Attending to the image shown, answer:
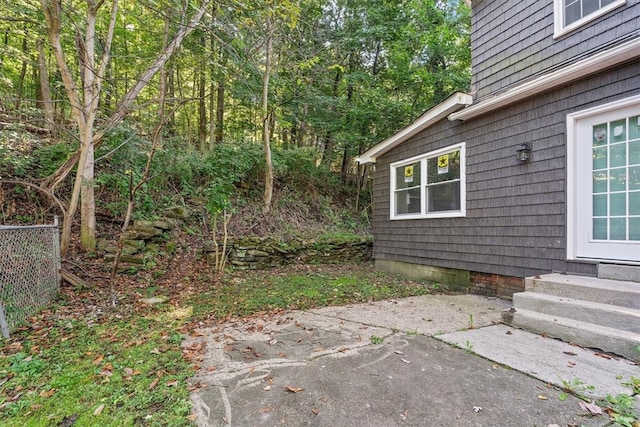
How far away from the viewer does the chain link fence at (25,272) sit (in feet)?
10.5

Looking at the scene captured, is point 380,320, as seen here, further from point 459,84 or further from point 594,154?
point 459,84

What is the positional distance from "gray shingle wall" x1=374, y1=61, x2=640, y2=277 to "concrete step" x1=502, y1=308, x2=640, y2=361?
1.07 meters

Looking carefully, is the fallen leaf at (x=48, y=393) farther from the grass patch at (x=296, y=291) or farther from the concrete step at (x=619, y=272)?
the concrete step at (x=619, y=272)

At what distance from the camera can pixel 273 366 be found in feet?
8.21

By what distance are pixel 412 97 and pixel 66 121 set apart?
1143 cm

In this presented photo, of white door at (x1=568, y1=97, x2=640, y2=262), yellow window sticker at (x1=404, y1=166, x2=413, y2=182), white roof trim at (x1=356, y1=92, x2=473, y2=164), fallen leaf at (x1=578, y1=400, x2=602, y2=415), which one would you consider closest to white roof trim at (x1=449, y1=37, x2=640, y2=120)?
white roof trim at (x1=356, y1=92, x2=473, y2=164)

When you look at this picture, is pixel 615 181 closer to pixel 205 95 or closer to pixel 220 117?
pixel 205 95

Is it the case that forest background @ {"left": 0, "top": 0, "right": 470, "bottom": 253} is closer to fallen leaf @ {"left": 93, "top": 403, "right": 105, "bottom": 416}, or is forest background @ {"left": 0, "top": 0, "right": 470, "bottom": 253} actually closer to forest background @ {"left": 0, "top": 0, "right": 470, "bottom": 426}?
forest background @ {"left": 0, "top": 0, "right": 470, "bottom": 426}

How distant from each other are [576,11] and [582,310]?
388cm

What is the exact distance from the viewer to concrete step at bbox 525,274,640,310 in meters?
2.94

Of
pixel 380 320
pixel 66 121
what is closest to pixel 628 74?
pixel 380 320

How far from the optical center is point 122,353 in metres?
2.74

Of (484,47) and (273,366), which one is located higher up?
(484,47)

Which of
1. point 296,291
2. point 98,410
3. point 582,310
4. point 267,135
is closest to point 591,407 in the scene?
point 582,310
